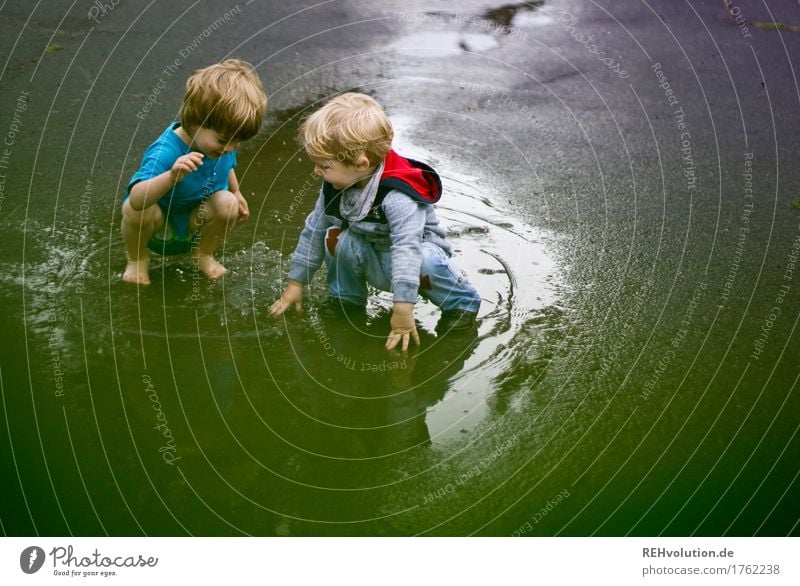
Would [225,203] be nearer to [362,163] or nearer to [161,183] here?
[161,183]

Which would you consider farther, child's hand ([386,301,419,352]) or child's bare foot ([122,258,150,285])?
child's bare foot ([122,258,150,285])

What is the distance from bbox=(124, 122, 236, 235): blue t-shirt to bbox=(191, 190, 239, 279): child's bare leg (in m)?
0.02

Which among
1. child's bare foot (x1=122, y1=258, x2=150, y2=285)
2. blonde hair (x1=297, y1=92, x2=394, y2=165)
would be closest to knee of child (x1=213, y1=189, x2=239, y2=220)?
child's bare foot (x1=122, y1=258, x2=150, y2=285)

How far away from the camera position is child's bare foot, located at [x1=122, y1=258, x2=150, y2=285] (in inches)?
85.5

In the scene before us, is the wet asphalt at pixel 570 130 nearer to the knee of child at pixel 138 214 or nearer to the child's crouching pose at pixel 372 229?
the knee of child at pixel 138 214

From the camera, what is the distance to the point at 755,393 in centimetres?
191

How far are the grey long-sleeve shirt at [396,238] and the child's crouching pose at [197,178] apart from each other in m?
0.28

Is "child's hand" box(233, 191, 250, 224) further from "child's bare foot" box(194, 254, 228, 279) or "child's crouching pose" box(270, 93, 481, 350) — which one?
"child's crouching pose" box(270, 93, 481, 350)

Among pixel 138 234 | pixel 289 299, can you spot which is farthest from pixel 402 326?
pixel 138 234

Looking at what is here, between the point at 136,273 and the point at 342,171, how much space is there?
0.63 m
